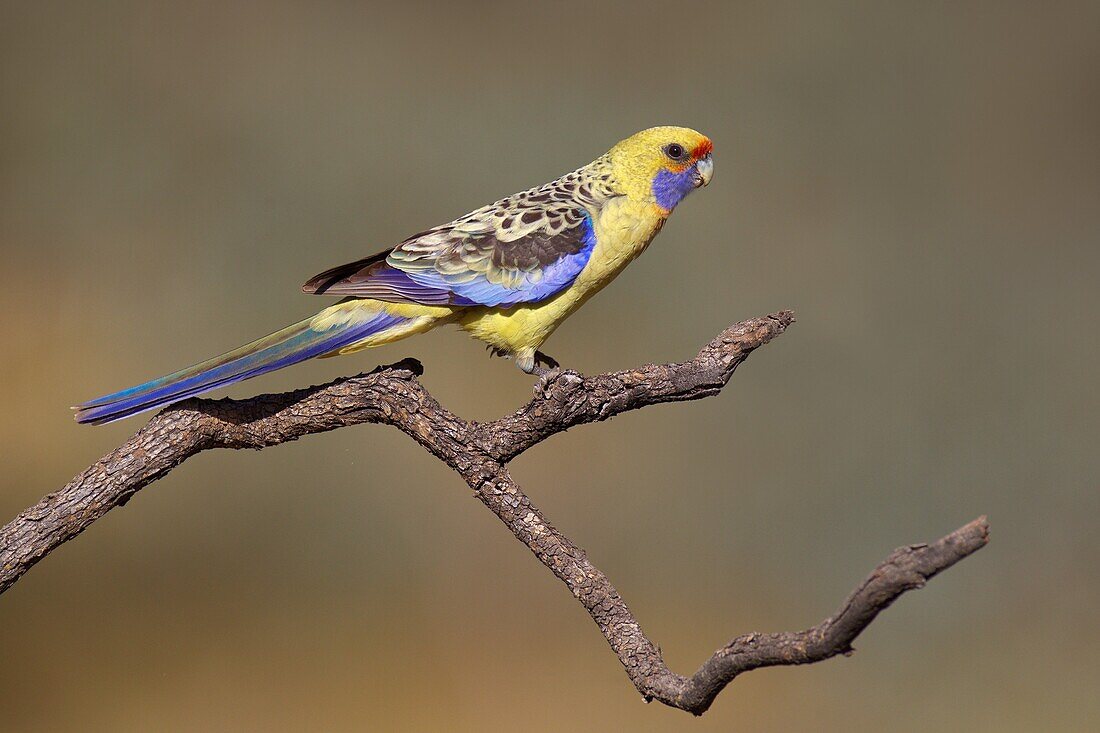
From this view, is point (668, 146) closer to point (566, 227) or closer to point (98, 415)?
point (566, 227)

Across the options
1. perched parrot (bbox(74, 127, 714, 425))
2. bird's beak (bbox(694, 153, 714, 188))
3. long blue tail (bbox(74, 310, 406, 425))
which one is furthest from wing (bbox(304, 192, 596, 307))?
bird's beak (bbox(694, 153, 714, 188))

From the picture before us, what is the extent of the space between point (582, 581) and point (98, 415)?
1.40 metres

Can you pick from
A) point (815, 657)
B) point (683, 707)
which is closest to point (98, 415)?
point (683, 707)

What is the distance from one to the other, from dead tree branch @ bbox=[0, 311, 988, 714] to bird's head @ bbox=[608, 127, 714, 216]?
2.28ft

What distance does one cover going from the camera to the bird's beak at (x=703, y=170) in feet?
10.7

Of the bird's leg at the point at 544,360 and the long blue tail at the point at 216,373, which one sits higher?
the long blue tail at the point at 216,373

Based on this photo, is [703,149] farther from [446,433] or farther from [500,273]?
[446,433]

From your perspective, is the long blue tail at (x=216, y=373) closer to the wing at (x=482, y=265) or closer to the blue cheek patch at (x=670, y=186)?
the wing at (x=482, y=265)

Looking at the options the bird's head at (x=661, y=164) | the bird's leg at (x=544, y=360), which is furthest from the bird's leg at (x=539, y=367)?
the bird's head at (x=661, y=164)

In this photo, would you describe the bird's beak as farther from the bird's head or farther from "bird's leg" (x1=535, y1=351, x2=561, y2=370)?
"bird's leg" (x1=535, y1=351, x2=561, y2=370)

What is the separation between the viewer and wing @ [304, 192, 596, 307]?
9.61 feet

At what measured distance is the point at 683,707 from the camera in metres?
2.35

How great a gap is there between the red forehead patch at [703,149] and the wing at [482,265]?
0.45 meters

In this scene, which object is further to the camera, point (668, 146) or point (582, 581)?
point (668, 146)
